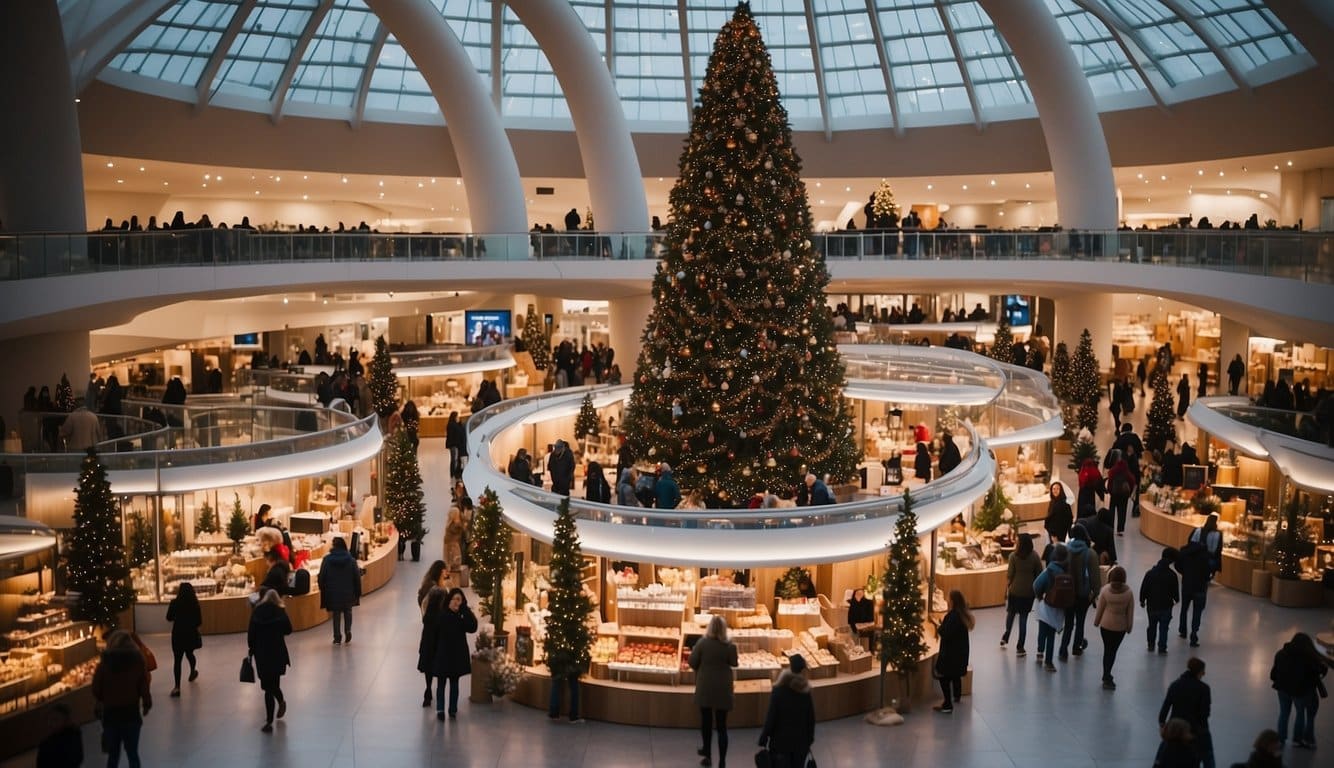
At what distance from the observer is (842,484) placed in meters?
17.5

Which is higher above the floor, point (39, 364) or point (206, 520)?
point (39, 364)

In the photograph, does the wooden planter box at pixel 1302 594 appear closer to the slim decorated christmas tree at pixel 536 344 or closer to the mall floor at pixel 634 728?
the mall floor at pixel 634 728

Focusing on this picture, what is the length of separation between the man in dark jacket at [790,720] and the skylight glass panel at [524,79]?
32.6 meters

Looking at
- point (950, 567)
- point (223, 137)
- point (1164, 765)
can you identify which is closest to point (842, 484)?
point (950, 567)

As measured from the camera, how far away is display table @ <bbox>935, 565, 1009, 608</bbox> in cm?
1605

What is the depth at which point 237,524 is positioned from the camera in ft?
53.5

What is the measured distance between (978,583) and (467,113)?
21.6 meters

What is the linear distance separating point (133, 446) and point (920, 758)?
10591mm

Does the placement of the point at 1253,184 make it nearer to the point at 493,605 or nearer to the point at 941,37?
the point at 941,37

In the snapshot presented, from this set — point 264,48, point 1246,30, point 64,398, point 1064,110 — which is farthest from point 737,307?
point 264,48

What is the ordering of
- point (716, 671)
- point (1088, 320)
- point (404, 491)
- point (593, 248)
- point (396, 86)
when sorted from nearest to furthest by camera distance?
point (716, 671) → point (404, 491) → point (593, 248) → point (1088, 320) → point (396, 86)

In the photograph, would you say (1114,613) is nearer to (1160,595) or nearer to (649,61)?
(1160,595)

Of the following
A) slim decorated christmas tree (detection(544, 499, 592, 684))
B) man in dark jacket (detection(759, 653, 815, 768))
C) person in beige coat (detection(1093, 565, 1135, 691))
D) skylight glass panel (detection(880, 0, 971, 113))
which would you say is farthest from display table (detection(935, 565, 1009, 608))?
skylight glass panel (detection(880, 0, 971, 113))

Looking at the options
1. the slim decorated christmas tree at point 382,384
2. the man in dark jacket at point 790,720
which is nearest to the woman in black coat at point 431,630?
the man in dark jacket at point 790,720
